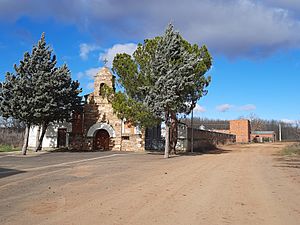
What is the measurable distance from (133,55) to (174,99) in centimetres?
553

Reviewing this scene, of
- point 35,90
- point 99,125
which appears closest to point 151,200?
point 35,90

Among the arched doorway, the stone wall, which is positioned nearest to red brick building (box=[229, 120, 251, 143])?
the stone wall

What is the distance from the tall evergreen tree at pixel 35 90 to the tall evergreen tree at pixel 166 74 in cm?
614

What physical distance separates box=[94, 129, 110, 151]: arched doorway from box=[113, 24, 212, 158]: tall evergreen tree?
10.1m

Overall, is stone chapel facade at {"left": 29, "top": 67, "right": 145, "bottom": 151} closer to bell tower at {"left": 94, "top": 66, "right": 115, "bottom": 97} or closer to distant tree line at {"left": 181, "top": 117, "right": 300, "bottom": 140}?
bell tower at {"left": 94, "top": 66, "right": 115, "bottom": 97}

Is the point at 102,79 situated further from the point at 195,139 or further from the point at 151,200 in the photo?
the point at 151,200

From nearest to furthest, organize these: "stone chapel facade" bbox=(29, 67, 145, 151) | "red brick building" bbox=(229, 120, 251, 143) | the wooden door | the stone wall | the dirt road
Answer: the dirt road < the stone wall < "stone chapel facade" bbox=(29, 67, 145, 151) < the wooden door < "red brick building" bbox=(229, 120, 251, 143)

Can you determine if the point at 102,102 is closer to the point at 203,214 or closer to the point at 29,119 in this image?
the point at 29,119

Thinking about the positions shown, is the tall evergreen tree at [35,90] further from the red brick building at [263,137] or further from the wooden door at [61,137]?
the red brick building at [263,137]

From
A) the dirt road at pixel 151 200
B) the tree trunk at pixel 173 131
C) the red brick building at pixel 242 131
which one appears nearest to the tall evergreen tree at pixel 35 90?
the tree trunk at pixel 173 131

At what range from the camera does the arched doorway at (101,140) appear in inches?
1348

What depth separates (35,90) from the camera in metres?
26.9

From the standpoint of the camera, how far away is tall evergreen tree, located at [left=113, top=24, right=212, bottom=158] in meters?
22.6

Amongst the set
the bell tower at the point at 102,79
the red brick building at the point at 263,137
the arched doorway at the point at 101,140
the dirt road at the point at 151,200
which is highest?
the bell tower at the point at 102,79
